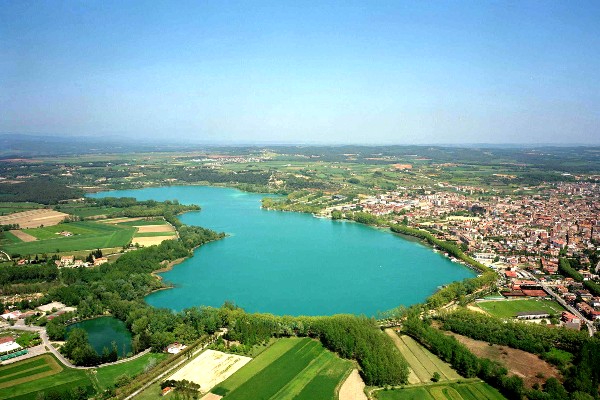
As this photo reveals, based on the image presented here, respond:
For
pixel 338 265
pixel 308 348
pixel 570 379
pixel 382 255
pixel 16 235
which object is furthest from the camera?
pixel 16 235

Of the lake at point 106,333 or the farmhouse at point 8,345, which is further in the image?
the lake at point 106,333

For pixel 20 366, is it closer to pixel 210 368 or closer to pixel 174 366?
pixel 174 366

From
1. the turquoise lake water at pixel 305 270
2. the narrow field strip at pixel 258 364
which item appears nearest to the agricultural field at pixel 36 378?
the narrow field strip at pixel 258 364

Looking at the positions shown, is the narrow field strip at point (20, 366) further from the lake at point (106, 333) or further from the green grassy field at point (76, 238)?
the green grassy field at point (76, 238)

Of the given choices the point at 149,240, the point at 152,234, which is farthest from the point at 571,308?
the point at 152,234

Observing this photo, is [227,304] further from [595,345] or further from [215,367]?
[595,345]

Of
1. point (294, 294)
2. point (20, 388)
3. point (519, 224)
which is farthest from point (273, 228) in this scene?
point (20, 388)

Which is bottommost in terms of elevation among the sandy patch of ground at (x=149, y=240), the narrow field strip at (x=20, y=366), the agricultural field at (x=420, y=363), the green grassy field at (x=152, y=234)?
the narrow field strip at (x=20, y=366)

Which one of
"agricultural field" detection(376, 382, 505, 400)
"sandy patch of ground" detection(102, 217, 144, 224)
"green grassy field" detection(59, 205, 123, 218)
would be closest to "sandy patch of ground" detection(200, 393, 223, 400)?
"agricultural field" detection(376, 382, 505, 400)
